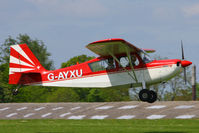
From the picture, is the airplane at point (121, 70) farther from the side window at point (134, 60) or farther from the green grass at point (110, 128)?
the green grass at point (110, 128)

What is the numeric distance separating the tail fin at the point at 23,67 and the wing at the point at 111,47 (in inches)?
177

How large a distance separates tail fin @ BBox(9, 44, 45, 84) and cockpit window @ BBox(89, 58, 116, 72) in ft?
11.5

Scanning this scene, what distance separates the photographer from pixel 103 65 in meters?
18.3

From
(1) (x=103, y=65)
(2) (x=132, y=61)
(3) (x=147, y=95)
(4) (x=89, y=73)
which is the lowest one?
(3) (x=147, y=95)

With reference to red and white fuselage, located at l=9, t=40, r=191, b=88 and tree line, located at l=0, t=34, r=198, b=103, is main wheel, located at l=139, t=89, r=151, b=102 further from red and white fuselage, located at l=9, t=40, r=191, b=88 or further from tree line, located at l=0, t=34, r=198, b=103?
tree line, located at l=0, t=34, r=198, b=103

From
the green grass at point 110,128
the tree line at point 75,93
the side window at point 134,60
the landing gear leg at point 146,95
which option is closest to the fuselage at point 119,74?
the side window at point 134,60

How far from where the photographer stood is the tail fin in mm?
20250

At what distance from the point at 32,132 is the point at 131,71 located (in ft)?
30.6

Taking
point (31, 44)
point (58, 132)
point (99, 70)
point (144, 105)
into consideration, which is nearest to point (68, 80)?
point (99, 70)

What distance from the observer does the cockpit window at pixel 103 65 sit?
59.4 feet

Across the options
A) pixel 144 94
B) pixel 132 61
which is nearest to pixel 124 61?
pixel 132 61

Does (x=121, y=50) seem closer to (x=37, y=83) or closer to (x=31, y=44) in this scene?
(x=37, y=83)

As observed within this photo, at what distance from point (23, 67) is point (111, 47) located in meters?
6.30

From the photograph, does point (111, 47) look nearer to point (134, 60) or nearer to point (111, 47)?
point (111, 47)
